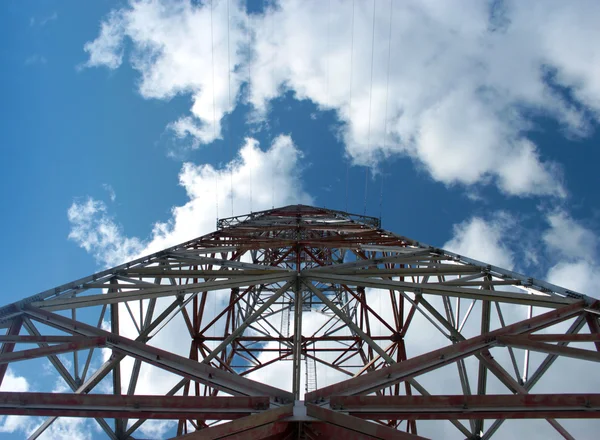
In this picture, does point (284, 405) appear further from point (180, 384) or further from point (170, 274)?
point (170, 274)

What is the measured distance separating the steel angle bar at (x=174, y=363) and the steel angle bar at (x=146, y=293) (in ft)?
1.58

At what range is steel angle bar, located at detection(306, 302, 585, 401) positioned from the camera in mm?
4758

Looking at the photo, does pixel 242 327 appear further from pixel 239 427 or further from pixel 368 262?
pixel 368 262

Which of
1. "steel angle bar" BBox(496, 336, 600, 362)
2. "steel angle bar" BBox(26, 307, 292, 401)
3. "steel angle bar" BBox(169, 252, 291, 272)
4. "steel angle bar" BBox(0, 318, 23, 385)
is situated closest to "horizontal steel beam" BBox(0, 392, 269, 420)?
"steel angle bar" BBox(26, 307, 292, 401)

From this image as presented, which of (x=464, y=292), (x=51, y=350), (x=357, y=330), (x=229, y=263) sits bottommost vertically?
(x=51, y=350)

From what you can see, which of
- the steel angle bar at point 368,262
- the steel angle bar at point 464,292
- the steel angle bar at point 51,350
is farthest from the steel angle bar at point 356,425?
the steel angle bar at point 368,262

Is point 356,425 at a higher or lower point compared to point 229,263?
lower

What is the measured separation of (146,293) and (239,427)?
406 centimetres

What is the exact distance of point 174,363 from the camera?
5.38 metres

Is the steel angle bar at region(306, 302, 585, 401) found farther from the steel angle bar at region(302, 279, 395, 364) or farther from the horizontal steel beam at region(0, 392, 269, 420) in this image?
the steel angle bar at region(302, 279, 395, 364)

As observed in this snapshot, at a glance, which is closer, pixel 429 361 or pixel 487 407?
pixel 487 407

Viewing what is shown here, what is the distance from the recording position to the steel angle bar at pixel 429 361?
15.6ft

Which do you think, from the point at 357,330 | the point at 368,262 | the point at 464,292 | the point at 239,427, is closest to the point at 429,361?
the point at 357,330

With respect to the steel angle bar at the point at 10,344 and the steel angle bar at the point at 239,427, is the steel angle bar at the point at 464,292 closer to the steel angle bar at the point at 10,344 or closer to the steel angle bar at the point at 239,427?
the steel angle bar at the point at 239,427
